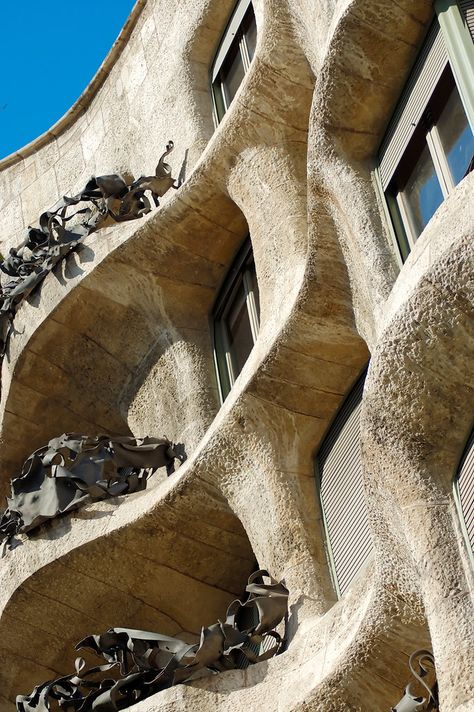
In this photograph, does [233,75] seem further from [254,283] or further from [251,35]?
[254,283]

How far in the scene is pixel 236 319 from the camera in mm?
10836

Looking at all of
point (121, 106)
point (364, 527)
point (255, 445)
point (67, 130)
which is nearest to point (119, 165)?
point (121, 106)

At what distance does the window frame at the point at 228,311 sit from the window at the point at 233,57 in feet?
4.45

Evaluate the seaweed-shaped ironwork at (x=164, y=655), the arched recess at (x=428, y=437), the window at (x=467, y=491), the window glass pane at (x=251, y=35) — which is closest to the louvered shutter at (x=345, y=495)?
the seaweed-shaped ironwork at (x=164, y=655)

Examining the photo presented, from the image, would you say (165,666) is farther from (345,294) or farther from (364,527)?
(345,294)

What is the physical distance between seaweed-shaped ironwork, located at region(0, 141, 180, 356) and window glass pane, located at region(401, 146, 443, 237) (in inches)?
152

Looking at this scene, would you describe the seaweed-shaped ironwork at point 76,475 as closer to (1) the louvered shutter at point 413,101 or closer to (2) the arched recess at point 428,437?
(1) the louvered shutter at point 413,101

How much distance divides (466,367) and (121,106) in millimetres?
7224

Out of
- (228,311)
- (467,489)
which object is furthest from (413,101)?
(228,311)

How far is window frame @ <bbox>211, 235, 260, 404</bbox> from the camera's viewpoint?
10.6m

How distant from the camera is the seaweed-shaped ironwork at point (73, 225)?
37.0ft

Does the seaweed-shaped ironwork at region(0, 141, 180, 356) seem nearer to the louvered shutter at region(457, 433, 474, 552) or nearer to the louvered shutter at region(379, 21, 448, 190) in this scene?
the louvered shutter at region(379, 21, 448, 190)

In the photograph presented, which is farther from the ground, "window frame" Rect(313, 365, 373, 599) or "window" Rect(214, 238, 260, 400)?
"window" Rect(214, 238, 260, 400)

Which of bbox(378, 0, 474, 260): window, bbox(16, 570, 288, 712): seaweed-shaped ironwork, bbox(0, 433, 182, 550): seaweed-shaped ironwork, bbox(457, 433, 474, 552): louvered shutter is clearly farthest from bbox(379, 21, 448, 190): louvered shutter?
bbox(0, 433, 182, 550): seaweed-shaped ironwork
